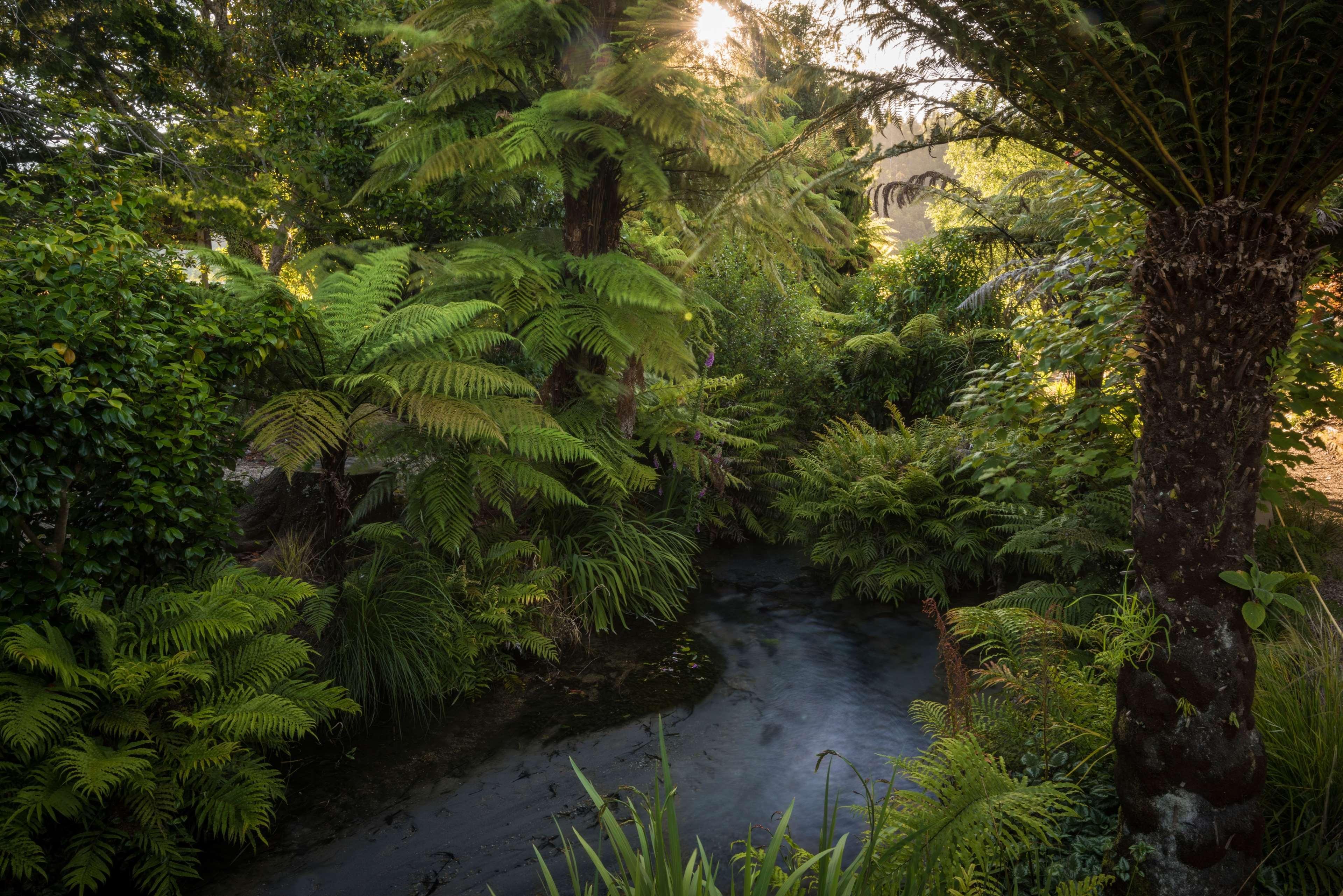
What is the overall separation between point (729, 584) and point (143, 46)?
30.4 feet

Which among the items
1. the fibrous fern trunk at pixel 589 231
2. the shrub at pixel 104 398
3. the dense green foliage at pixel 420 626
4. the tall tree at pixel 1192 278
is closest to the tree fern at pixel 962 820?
the tall tree at pixel 1192 278

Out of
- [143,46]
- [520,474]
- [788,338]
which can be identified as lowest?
[520,474]

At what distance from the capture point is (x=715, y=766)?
12.6 feet

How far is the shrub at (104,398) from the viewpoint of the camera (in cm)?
274

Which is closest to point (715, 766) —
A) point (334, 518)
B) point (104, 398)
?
point (334, 518)

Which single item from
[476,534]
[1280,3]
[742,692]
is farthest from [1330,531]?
[476,534]

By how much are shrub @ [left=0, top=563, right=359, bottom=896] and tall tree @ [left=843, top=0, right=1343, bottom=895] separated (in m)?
3.05

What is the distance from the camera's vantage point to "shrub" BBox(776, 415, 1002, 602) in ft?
19.1

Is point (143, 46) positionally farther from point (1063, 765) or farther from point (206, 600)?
point (1063, 765)

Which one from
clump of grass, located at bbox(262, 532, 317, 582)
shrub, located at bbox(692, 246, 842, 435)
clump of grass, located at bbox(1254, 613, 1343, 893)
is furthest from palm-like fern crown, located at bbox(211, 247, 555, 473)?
shrub, located at bbox(692, 246, 842, 435)

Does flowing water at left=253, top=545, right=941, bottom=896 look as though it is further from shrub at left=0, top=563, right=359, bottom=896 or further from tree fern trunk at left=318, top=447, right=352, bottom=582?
tree fern trunk at left=318, top=447, right=352, bottom=582

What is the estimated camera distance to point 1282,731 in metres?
A: 2.32

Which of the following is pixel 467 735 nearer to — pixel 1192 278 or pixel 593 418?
pixel 593 418

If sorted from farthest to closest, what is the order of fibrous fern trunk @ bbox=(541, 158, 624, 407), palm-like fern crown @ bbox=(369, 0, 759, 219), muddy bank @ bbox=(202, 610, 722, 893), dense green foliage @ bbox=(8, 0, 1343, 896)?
fibrous fern trunk @ bbox=(541, 158, 624, 407) < palm-like fern crown @ bbox=(369, 0, 759, 219) < muddy bank @ bbox=(202, 610, 722, 893) < dense green foliage @ bbox=(8, 0, 1343, 896)
